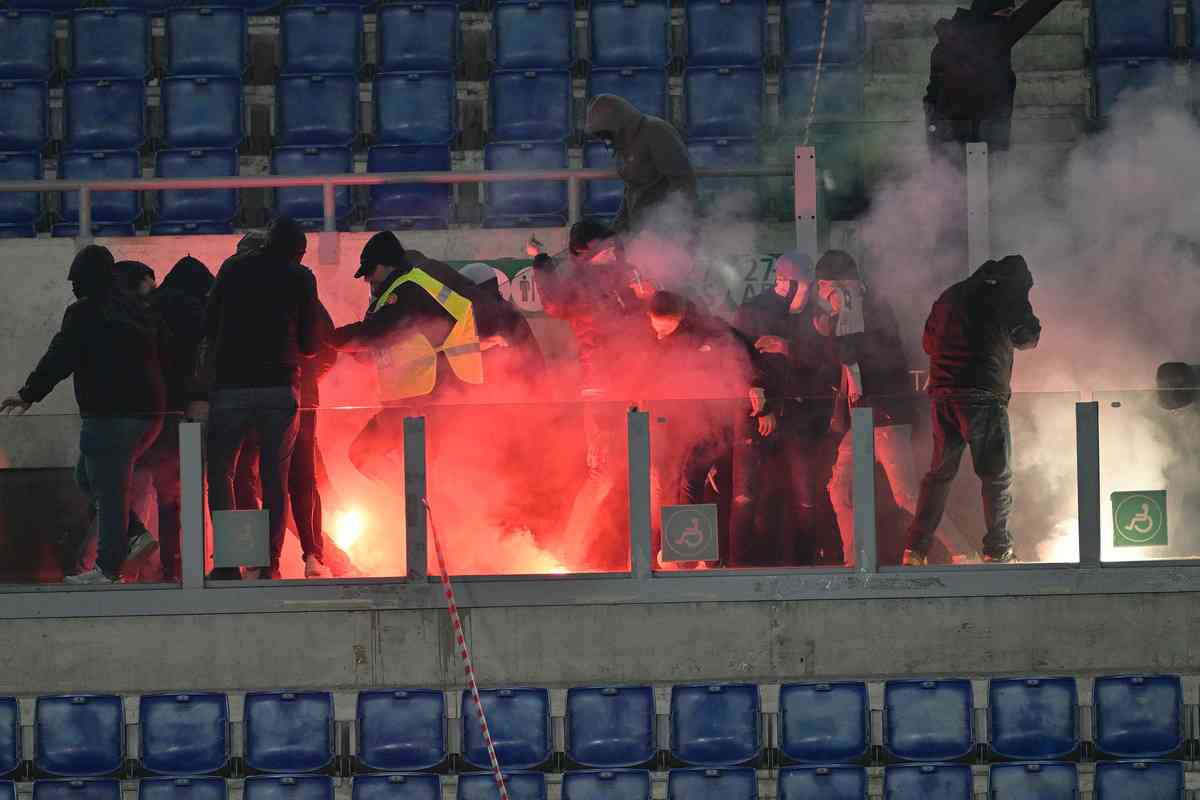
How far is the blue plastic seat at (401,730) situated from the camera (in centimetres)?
1064

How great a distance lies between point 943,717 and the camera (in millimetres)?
10547

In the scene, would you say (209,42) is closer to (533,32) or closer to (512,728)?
(533,32)

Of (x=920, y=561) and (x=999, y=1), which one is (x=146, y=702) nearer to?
(x=920, y=561)

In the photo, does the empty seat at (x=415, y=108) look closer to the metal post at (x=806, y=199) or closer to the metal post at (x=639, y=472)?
the metal post at (x=806, y=199)

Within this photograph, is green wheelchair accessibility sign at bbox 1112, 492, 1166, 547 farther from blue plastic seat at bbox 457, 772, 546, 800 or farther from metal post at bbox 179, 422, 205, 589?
metal post at bbox 179, 422, 205, 589

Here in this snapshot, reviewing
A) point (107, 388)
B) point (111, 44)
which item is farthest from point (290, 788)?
point (111, 44)

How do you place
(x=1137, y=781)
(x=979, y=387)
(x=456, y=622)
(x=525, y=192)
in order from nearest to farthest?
(x=979, y=387)
(x=456, y=622)
(x=1137, y=781)
(x=525, y=192)

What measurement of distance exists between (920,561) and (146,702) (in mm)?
4542

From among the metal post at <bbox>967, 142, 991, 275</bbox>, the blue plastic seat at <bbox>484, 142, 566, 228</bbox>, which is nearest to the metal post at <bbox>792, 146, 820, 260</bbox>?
the metal post at <bbox>967, 142, 991, 275</bbox>

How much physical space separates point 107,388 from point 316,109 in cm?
641

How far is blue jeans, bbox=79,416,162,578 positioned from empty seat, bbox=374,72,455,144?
619 centimetres

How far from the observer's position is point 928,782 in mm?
10500

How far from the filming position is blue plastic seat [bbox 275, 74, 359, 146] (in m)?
14.8

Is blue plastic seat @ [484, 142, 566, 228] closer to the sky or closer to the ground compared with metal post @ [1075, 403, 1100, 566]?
closer to the sky
